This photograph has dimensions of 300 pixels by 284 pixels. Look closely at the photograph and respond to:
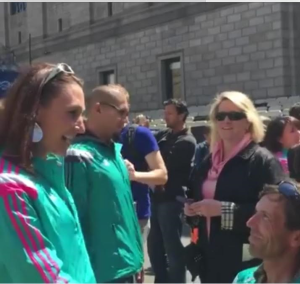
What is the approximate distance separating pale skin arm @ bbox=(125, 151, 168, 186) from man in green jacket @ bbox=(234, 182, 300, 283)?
1118mm

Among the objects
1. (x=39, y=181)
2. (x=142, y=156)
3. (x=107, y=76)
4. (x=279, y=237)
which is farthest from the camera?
(x=107, y=76)

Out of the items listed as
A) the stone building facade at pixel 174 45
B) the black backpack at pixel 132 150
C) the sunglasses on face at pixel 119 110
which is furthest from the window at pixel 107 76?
the sunglasses on face at pixel 119 110

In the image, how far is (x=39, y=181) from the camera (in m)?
1.74

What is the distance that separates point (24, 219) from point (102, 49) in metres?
26.6

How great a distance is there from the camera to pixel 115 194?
2713 millimetres

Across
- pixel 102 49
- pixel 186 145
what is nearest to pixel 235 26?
pixel 102 49

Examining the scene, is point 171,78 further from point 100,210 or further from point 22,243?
point 22,243

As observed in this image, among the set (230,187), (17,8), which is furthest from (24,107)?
(17,8)

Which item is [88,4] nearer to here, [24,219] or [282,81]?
[282,81]

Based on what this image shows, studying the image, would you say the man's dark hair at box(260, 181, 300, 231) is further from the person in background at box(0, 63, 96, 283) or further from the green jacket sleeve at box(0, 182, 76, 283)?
the green jacket sleeve at box(0, 182, 76, 283)

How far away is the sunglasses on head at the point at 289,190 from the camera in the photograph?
7.34 ft

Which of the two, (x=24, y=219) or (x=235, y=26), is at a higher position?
(x=235, y=26)

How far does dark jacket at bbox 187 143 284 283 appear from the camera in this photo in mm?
3162

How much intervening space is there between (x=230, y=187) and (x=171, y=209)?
7.03ft
